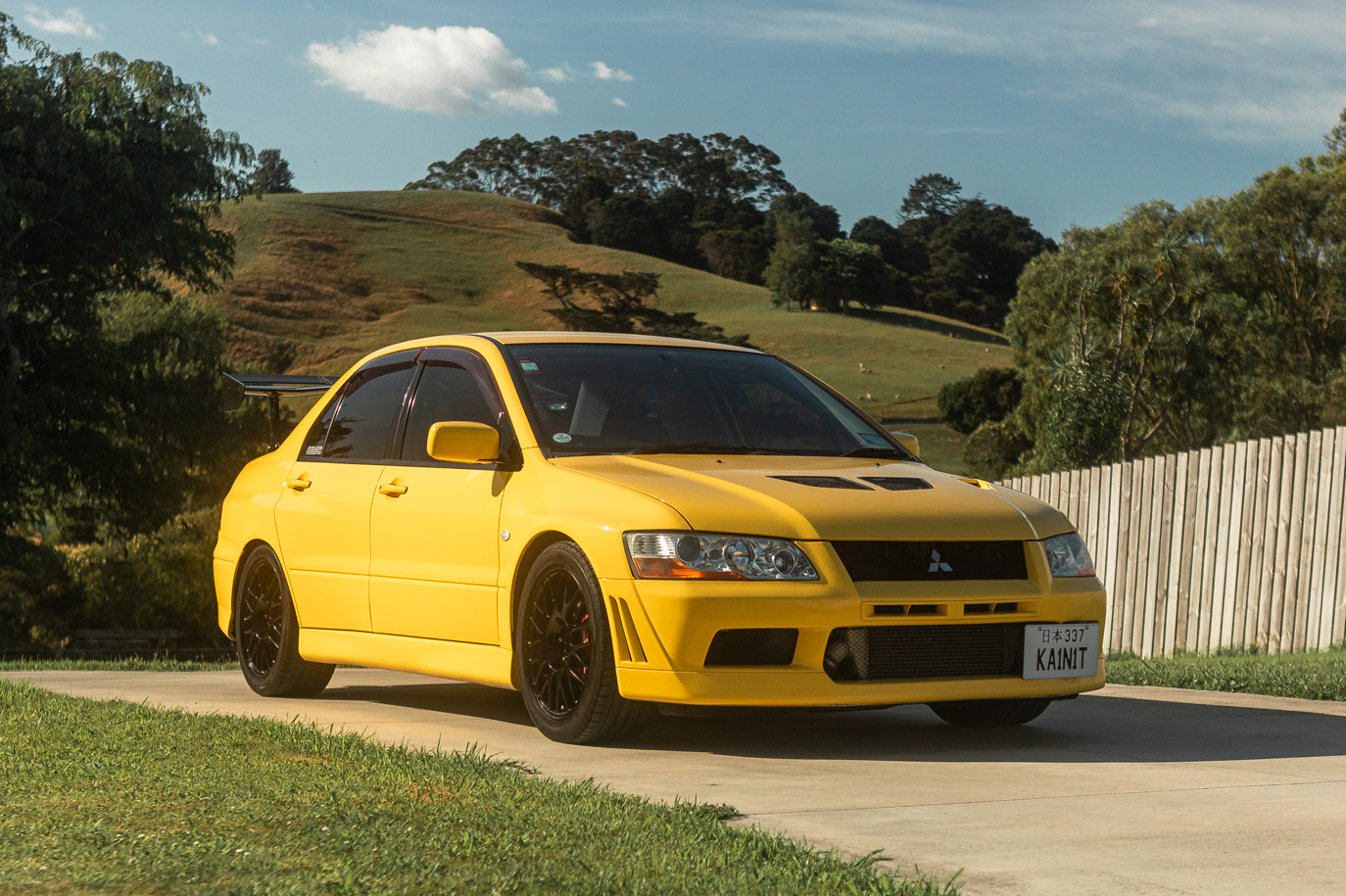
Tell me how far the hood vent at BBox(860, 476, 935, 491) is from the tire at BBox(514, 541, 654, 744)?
1184mm

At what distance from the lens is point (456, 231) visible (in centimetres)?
14475

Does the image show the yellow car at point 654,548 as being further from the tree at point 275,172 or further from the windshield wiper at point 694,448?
the tree at point 275,172

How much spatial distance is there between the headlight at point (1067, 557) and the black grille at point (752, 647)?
116cm

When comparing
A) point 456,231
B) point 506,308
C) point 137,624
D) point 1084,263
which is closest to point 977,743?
point 137,624

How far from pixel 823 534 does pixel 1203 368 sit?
61193mm

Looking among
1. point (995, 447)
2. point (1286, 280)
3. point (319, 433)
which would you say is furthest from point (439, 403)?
point (995, 447)

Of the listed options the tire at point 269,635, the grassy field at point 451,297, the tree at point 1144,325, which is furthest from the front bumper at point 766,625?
the grassy field at point 451,297

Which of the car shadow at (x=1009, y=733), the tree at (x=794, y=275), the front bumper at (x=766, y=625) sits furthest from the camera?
the tree at (x=794, y=275)

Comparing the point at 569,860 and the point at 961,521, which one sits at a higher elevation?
the point at 961,521

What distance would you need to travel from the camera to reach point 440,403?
735 cm

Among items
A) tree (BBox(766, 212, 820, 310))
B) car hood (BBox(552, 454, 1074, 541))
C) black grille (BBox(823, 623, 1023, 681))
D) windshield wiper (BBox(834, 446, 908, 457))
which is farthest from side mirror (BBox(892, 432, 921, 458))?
tree (BBox(766, 212, 820, 310))

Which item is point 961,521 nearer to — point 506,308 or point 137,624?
point 137,624

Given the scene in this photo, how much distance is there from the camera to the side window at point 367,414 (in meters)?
7.62

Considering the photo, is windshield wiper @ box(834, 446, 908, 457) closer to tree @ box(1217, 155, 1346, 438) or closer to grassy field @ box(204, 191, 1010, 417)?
tree @ box(1217, 155, 1346, 438)
